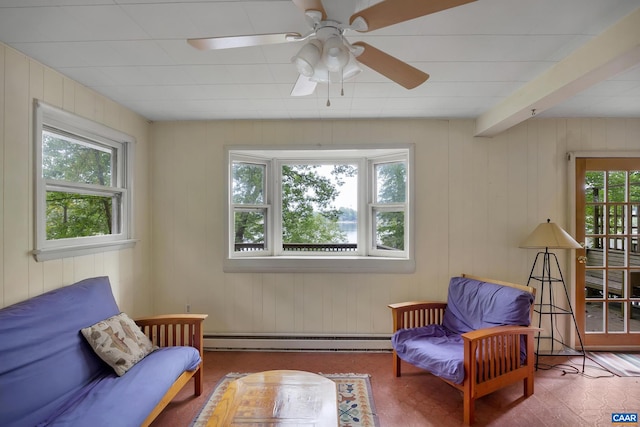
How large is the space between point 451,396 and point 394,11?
2.59m

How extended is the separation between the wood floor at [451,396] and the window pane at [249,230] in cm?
114

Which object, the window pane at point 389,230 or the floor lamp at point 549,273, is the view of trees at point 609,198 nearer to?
the floor lamp at point 549,273

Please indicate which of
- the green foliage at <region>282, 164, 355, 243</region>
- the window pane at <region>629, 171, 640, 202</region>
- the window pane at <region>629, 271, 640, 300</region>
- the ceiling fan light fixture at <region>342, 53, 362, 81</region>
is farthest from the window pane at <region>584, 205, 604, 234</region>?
the ceiling fan light fixture at <region>342, 53, 362, 81</region>

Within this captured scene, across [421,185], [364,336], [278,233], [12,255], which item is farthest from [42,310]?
[421,185]

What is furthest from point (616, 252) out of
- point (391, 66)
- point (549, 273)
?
point (391, 66)

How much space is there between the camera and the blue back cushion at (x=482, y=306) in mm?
2330

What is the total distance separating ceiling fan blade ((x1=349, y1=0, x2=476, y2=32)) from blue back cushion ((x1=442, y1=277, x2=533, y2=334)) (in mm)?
2181

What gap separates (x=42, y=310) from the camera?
176 cm

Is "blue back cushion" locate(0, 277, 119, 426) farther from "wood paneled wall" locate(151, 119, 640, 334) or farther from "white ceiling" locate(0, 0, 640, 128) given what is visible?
"white ceiling" locate(0, 0, 640, 128)

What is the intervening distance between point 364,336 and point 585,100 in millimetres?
2967

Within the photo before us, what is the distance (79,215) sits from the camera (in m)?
2.43

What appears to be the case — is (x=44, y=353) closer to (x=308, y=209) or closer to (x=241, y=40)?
(x=241, y=40)

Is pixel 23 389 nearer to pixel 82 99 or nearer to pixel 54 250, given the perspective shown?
pixel 54 250

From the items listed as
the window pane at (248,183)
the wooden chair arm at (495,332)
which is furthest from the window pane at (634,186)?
the window pane at (248,183)
